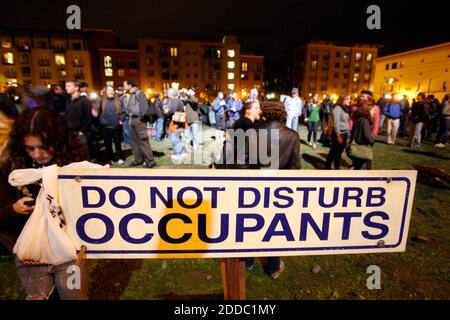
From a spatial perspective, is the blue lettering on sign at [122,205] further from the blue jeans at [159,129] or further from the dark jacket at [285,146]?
the blue jeans at [159,129]

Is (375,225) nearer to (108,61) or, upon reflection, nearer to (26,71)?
(108,61)

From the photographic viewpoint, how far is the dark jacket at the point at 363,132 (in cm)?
536

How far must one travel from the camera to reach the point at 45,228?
1.39 metres

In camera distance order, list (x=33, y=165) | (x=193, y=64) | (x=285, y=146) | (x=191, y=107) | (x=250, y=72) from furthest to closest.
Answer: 1. (x=250, y=72)
2. (x=193, y=64)
3. (x=191, y=107)
4. (x=285, y=146)
5. (x=33, y=165)

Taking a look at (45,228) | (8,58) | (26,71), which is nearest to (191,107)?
(45,228)

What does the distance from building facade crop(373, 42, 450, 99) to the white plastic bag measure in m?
40.7

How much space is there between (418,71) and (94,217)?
54.9m

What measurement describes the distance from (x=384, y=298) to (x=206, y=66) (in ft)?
237

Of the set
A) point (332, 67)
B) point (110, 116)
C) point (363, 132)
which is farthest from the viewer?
point (332, 67)

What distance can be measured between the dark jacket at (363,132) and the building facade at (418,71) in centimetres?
3520

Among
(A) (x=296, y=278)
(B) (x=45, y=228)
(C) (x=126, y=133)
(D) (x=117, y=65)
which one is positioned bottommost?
(A) (x=296, y=278)

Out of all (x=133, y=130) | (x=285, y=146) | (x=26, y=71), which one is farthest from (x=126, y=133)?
(x=26, y=71)

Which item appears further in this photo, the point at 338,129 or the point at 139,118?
the point at 139,118

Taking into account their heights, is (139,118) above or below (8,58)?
below
